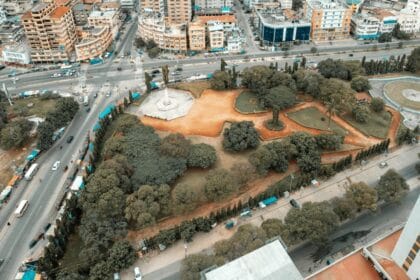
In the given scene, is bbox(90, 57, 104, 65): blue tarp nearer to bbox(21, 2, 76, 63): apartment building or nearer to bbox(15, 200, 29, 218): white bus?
bbox(21, 2, 76, 63): apartment building

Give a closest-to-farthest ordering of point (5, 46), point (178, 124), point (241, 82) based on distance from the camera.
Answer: point (178, 124)
point (241, 82)
point (5, 46)

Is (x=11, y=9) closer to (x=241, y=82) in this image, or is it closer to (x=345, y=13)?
(x=241, y=82)

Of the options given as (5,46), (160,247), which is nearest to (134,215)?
(160,247)

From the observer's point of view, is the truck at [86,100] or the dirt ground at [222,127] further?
the truck at [86,100]

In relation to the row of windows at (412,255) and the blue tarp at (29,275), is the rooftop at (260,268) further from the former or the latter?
the blue tarp at (29,275)

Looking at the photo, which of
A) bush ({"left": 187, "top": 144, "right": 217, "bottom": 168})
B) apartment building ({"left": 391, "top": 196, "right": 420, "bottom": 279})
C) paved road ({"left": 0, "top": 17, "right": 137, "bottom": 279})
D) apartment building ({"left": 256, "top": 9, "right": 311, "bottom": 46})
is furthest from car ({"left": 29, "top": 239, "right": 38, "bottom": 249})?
apartment building ({"left": 256, "top": 9, "right": 311, "bottom": 46})

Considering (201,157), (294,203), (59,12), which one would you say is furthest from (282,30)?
(59,12)

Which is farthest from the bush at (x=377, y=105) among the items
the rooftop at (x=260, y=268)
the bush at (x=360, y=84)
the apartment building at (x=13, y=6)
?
the apartment building at (x=13, y=6)

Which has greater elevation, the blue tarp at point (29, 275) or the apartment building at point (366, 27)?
the apartment building at point (366, 27)
